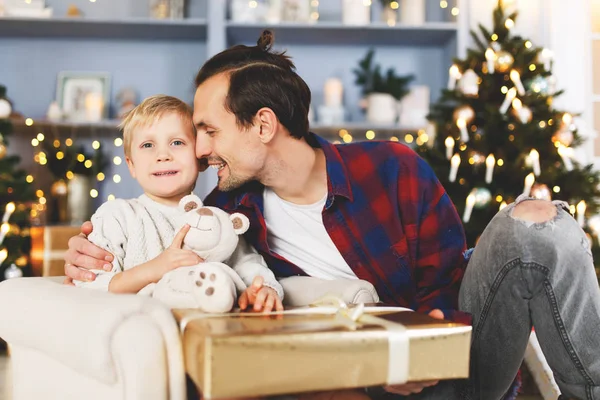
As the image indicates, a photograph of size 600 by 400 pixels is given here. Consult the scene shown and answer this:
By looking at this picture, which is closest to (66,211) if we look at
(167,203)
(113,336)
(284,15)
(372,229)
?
(284,15)

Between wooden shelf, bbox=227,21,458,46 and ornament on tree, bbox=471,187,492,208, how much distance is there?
3.61 feet

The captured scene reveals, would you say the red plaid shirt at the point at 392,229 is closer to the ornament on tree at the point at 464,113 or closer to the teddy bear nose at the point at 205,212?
the teddy bear nose at the point at 205,212

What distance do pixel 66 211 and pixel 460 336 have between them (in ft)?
9.48

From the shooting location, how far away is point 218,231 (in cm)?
110

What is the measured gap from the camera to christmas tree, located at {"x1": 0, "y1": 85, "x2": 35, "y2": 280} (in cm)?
272

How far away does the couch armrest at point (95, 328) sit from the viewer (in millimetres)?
809

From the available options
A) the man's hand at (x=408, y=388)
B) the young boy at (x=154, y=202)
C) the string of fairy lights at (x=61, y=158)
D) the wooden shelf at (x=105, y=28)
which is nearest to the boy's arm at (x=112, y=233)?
the young boy at (x=154, y=202)

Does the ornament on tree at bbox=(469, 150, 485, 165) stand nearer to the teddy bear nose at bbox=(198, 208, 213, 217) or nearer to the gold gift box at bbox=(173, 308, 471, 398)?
the teddy bear nose at bbox=(198, 208, 213, 217)

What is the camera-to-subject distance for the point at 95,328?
812 mm

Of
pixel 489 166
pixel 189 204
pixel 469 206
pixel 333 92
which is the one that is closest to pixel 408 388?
pixel 189 204

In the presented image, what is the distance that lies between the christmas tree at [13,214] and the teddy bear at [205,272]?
1927mm

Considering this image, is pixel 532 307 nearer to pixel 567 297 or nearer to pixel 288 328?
pixel 567 297

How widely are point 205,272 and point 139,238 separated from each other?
387 millimetres

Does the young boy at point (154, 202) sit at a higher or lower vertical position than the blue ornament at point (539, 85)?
lower
